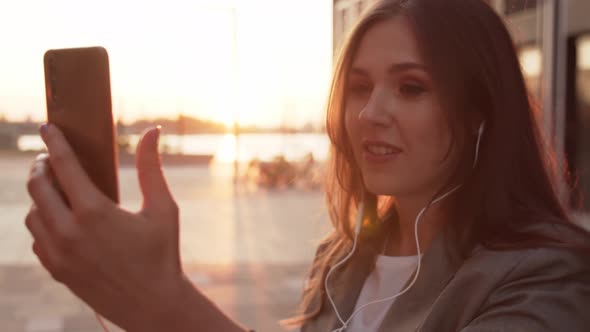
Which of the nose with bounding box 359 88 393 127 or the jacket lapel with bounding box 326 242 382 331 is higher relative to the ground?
the nose with bounding box 359 88 393 127

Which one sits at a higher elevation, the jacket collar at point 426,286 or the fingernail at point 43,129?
the fingernail at point 43,129

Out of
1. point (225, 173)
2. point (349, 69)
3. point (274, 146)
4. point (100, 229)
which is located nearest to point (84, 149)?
point (100, 229)

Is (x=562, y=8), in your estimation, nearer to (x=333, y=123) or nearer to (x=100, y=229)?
(x=333, y=123)

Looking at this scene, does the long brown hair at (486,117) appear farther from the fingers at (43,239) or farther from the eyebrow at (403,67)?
the fingers at (43,239)

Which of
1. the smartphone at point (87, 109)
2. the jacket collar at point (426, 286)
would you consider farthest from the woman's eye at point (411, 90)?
the smartphone at point (87, 109)

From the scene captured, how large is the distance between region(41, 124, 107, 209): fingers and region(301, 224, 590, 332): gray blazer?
521 mm

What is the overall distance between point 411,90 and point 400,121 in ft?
0.18

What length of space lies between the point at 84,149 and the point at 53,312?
11.9 feet

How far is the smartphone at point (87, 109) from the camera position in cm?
67

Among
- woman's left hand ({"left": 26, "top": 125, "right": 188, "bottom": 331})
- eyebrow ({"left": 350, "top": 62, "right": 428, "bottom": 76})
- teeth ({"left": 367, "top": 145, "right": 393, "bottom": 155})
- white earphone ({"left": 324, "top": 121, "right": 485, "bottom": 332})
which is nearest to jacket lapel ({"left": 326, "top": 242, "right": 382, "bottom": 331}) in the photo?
white earphone ({"left": 324, "top": 121, "right": 485, "bottom": 332})

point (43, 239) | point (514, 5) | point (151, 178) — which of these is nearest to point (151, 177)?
point (151, 178)

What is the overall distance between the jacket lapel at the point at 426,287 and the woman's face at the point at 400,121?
0.11 meters

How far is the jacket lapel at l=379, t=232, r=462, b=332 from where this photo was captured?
1063mm

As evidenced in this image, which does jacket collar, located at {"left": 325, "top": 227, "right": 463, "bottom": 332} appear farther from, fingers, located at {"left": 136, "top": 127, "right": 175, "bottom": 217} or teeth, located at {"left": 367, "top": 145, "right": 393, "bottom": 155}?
fingers, located at {"left": 136, "top": 127, "right": 175, "bottom": 217}
